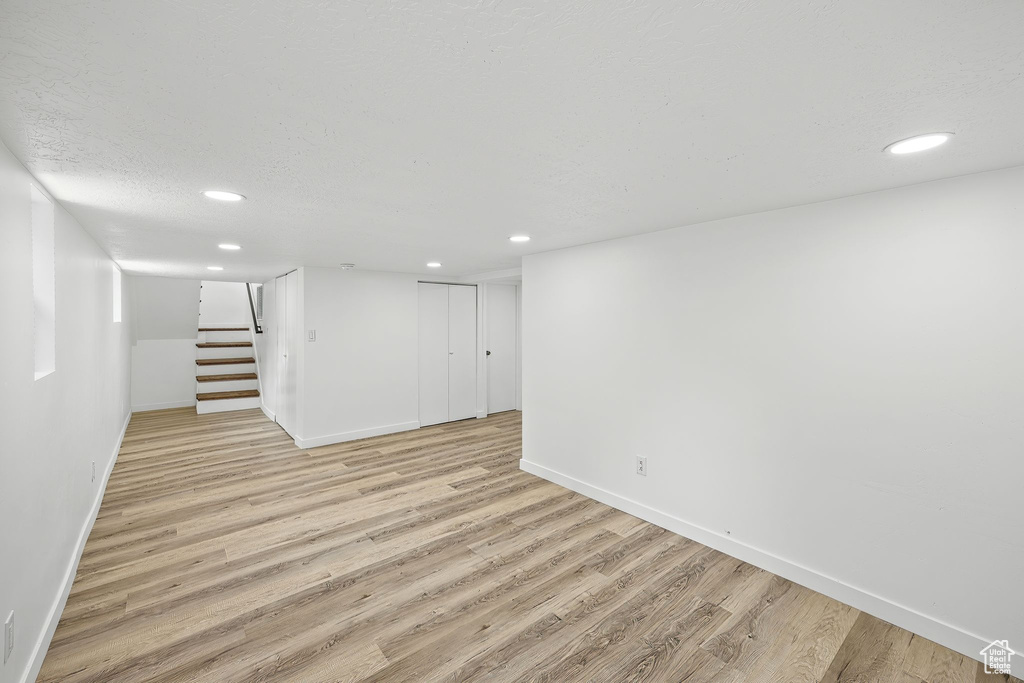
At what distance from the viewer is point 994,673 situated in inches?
69.8

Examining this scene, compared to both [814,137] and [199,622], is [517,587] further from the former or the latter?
[814,137]

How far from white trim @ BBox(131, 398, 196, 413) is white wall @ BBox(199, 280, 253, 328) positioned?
56.8 inches

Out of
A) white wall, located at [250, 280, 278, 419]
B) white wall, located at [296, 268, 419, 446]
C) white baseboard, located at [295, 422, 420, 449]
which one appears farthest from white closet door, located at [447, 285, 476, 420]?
white wall, located at [250, 280, 278, 419]

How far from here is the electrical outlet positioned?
1.43 meters

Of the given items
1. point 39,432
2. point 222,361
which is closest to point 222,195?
point 39,432

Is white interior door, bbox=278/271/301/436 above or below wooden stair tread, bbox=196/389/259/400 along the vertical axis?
above

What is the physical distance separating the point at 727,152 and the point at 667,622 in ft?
6.98

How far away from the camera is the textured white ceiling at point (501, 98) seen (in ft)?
2.96

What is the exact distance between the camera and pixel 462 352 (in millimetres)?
6242

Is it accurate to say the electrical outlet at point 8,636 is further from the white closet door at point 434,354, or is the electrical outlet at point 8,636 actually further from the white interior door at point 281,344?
the white closet door at point 434,354

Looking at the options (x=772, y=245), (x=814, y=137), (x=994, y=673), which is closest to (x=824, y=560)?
(x=994, y=673)

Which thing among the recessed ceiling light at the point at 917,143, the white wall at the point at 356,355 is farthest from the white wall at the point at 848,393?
the white wall at the point at 356,355
